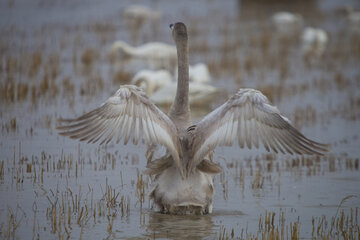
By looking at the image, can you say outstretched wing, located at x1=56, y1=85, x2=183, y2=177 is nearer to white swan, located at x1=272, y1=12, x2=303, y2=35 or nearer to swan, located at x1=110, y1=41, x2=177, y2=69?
swan, located at x1=110, y1=41, x2=177, y2=69

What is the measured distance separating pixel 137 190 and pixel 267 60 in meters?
12.7

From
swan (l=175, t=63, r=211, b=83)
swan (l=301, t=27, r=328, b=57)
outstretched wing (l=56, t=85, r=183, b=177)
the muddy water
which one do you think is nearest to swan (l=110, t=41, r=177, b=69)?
the muddy water

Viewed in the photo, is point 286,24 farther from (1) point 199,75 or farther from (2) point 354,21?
(1) point 199,75

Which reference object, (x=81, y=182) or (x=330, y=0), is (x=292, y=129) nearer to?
(x=81, y=182)

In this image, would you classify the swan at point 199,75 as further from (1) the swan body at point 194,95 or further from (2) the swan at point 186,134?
(2) the swan at point 186,134

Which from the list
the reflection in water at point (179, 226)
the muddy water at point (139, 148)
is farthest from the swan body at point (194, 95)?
the reflection in water at point (179, 226)

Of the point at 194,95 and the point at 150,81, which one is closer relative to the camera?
the point at 194,95

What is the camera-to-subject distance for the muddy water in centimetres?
642

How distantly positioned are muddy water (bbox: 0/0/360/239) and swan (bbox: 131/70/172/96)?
0.59 m

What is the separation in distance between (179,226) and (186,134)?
38.5 inches

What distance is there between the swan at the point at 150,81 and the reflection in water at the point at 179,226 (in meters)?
7.37

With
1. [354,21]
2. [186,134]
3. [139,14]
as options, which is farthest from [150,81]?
[354,21]

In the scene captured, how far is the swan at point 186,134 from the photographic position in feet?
20.6

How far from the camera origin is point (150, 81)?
14047mm
